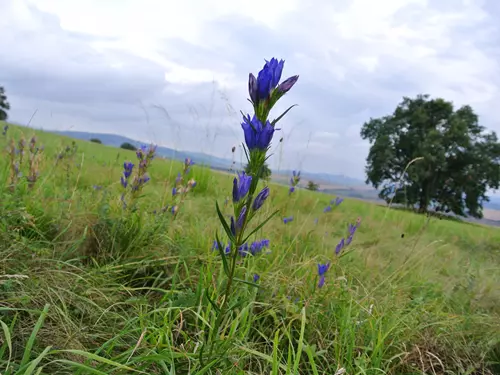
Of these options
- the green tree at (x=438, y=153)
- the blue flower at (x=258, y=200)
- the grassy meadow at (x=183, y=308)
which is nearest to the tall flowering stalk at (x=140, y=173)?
the grassy meadow at (x=183, y=308)

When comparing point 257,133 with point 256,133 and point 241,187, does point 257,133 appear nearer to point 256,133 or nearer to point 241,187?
point 256,133

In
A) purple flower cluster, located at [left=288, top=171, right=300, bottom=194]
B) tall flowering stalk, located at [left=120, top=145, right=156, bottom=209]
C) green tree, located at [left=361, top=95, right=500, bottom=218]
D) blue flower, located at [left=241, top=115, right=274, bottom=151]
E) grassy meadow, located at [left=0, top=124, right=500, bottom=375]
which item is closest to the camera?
blue flower, located at [left=241, top=115, right=274, bottom=151]

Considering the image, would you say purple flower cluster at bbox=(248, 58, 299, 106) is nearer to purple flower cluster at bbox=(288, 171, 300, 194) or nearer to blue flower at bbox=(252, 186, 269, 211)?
blue flower at bbox=(252, 186, 269, 211)

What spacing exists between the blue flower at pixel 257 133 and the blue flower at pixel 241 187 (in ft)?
0.30

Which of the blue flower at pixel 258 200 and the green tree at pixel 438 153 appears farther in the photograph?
the green tree at pixel 438 153

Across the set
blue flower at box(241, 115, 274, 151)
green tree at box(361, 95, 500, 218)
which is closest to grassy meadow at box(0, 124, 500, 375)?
blue flower at box(241, 115, 274, 151)

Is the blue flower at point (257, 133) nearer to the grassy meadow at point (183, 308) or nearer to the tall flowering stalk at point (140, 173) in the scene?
the grassy meadow at point (183, 308)

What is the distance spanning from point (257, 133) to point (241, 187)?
0.51 ft

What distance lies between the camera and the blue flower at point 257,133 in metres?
1.01

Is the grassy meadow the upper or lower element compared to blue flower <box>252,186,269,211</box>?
lower

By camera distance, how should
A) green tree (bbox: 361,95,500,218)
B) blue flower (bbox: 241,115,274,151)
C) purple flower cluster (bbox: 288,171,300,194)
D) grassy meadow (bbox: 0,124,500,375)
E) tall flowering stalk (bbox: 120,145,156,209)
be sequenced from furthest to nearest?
green tree (bbox: 361,95,500,218), purple flower cluster (bbox: 288,171,300,194), tall flowering stalk (bbox: 120,145,156,209), grassy meadow (bbox: 0,124,500,375), blue flower (bbox: 241,115,274,151)

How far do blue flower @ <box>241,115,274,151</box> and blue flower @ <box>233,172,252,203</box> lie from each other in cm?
9

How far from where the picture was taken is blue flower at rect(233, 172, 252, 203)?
103 cm

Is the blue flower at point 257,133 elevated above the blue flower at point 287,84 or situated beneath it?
situated beneath
